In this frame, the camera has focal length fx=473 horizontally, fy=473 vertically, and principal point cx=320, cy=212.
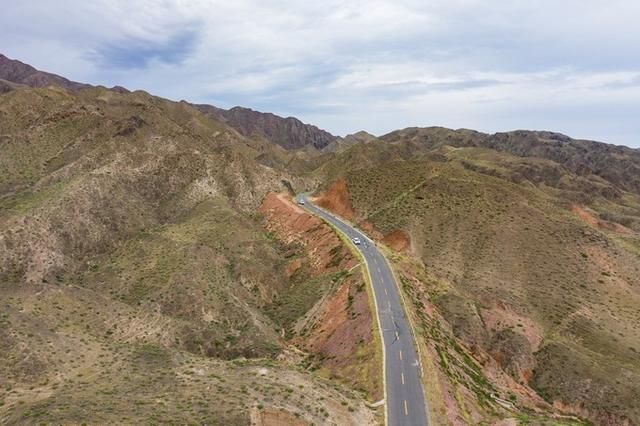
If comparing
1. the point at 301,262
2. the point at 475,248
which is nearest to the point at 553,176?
the point at 475,248

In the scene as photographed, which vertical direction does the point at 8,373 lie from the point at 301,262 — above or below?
below

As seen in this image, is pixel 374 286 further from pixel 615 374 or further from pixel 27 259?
pixel 27 259

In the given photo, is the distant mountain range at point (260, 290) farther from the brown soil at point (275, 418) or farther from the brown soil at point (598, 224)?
the brown soil at point (598, 224)

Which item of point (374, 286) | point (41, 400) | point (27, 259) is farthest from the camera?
point (27, 259)

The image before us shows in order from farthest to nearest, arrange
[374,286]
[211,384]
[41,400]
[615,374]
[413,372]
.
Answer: [374,286] < [615,374] < [413,372] < [211,384] < [41,400]

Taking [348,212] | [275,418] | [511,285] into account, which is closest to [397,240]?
[348,212]

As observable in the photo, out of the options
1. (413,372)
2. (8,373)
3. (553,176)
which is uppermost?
(553,176)
